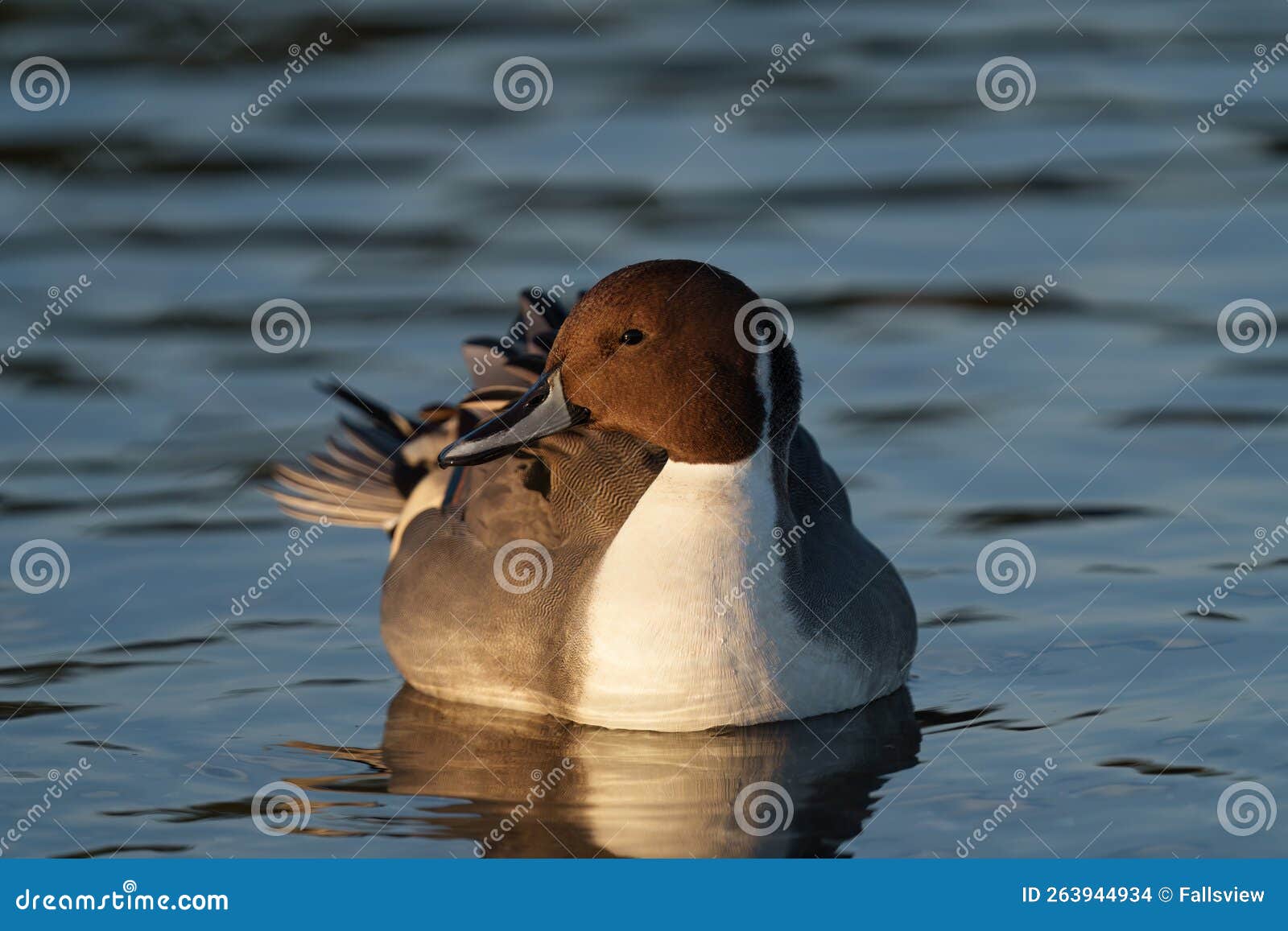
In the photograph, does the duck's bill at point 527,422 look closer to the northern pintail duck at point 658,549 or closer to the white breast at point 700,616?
the northern pintail duck at point 658,549

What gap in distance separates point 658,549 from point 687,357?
60cm

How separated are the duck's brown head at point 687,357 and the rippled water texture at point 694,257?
38.8 inches

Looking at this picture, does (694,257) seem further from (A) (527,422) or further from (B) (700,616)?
(B) (700,616)

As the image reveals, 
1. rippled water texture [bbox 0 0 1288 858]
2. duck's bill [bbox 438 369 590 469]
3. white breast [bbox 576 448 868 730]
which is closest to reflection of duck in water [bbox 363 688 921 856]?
rippled water texture [bbox 0 0 1288 858]

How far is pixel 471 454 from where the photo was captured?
23.3ft

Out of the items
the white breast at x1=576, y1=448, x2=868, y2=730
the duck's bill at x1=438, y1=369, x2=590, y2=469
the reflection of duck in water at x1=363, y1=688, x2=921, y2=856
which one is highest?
the duck's bill at x1=438, y1=369, x2=590, y2=469

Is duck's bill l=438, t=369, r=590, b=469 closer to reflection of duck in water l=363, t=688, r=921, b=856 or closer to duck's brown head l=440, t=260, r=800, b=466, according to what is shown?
duck's brown head l=440, t=260, r=800, b=466

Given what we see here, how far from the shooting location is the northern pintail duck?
6871 mm

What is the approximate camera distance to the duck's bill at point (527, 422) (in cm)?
706

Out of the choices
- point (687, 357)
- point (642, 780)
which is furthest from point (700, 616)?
point (687, 357)

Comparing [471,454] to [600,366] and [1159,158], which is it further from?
[1159,158]

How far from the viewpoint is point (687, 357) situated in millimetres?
6875

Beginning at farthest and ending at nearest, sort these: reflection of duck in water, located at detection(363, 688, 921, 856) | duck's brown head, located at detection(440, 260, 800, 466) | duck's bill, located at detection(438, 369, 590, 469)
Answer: duck's bill, located at detection(438, 369, 590, 469) → duck's brown head, located at detection(440, 260, 800, 466) → reflection of duck in water, located at detection(363, 688, 921, 856)

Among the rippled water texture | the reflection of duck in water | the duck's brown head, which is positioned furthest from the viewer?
the duck's brown head
